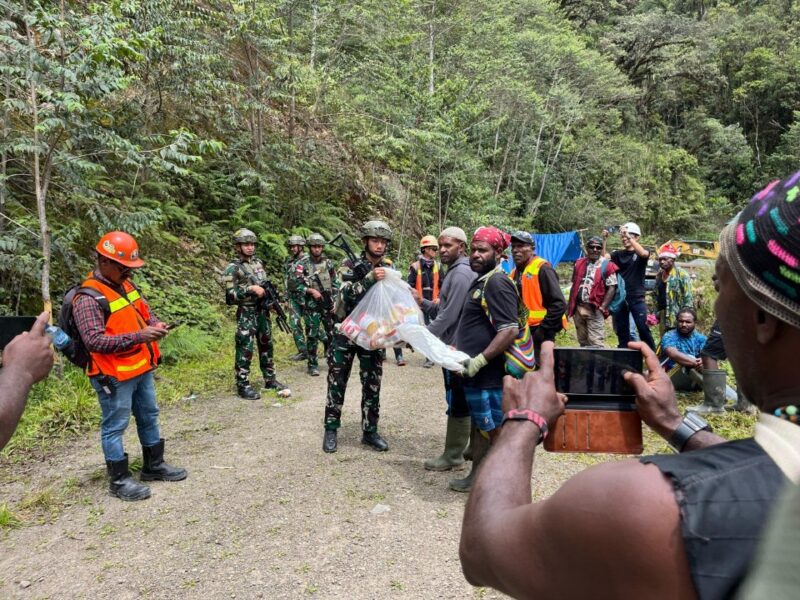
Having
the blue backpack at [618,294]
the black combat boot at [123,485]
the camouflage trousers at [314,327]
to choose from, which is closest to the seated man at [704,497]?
the black combat boot at [123,485]

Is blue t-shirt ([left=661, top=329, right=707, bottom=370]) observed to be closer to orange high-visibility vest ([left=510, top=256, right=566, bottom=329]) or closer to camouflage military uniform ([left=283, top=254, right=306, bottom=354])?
orange high-visibility vest ([left=510, top=256, right=566, bottom=329])

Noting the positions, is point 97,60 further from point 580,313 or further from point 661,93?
point 661,93

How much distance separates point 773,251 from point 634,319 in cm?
708

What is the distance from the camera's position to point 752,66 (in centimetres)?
3422

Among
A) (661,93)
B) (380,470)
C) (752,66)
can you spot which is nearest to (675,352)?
(380,470)

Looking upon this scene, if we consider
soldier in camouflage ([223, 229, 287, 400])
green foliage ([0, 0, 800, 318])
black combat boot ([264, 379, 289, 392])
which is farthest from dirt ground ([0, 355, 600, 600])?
green foliage ([0, 0, 800, 318])

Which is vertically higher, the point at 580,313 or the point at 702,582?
the point at 702,582

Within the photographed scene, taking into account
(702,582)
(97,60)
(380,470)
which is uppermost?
(97,60)

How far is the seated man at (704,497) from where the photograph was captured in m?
0.72

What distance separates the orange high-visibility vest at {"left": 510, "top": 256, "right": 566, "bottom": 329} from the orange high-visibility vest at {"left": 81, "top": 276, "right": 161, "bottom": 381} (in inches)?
160

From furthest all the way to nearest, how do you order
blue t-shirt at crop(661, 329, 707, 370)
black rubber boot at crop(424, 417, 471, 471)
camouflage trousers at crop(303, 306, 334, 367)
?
1. camouflage trousers at crop(303, 306, 334, 367)
2. blue t-shirt at crop(661, 329, 707, 370)
3. black rubber boot at crop(424, 417, 471, 471)

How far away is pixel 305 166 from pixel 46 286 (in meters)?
7.83

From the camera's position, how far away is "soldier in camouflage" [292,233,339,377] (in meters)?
8.05

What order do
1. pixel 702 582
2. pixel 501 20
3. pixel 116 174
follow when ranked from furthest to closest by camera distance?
pixel 501 20 < pixel 116 174 < pixel 702 582
